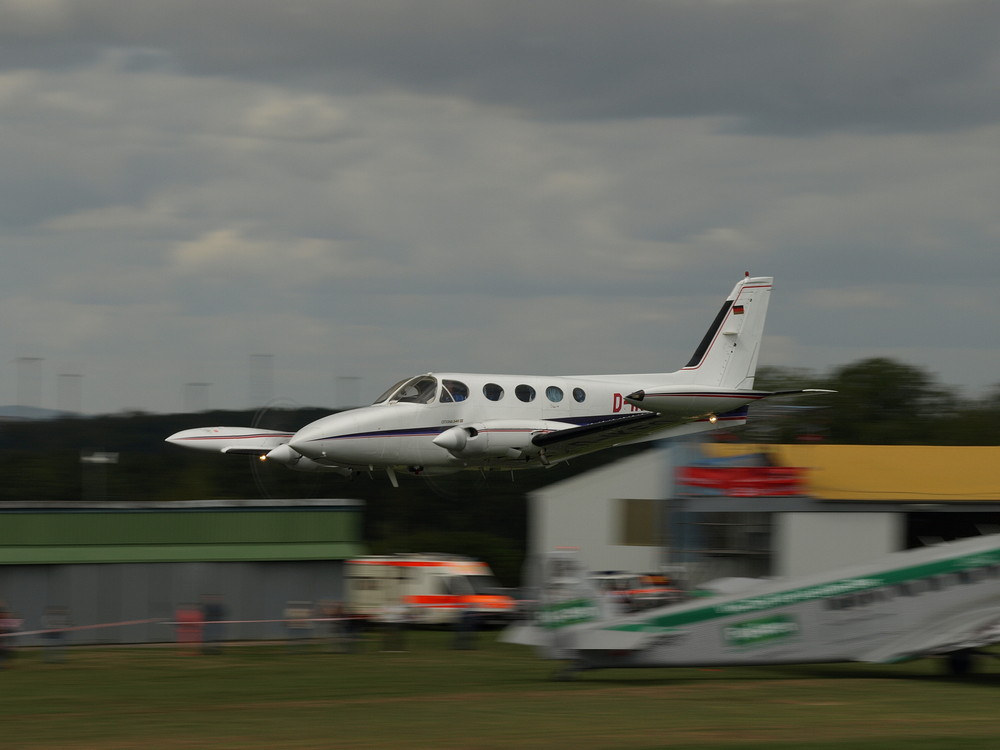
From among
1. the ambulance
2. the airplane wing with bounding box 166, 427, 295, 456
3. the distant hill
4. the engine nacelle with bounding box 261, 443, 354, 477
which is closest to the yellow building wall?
the ambulance

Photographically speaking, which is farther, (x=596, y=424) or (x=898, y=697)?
(x=596, y=424)

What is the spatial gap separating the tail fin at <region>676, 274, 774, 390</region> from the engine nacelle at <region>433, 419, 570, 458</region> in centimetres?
595

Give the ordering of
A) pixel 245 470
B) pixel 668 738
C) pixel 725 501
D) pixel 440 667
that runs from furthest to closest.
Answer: pixel 245 470 → pixel 725 501 → pixel 440 667 → pixel 668 738

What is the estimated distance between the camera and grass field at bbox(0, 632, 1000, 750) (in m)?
11.6

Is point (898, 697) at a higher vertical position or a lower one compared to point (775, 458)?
lower

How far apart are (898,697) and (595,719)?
4128mm

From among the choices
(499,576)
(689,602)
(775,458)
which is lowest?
(499,576)

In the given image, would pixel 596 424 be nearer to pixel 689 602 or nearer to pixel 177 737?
pixel 689 602

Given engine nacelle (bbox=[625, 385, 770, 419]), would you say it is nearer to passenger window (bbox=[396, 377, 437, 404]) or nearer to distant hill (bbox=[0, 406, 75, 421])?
passenger window (bbox=[396, 377, 437, 404])

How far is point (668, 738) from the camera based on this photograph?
11.6m

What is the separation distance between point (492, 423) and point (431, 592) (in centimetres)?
460

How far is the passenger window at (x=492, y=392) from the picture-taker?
2681 cm

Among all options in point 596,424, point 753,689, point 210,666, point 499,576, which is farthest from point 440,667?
point 499,576

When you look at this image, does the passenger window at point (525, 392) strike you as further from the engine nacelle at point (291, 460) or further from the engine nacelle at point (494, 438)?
the engine nacelle at point (291, 460)
